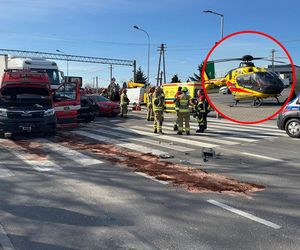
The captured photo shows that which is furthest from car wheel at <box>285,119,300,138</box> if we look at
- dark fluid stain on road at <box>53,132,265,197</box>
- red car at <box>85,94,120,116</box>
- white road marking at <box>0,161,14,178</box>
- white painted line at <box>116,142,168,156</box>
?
red car at <box>85,94,120,116</box>

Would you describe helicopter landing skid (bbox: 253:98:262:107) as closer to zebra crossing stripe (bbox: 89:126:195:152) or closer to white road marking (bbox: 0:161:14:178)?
white road marking (bbox: 0:161:14:178)

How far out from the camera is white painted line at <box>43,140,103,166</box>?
30.7ft

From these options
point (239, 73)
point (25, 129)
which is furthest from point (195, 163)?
point (25, 129)

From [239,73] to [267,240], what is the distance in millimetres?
2138

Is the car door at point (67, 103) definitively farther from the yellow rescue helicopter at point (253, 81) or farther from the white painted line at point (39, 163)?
the yellow rescue helicopter at point (253, 81)

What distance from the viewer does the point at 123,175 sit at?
7961 millimetres

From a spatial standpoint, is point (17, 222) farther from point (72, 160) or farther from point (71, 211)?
point (72, 160)

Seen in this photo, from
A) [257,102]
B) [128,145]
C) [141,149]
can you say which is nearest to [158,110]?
[128,145]

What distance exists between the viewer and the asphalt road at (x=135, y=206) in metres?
4.50

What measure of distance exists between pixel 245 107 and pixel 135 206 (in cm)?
289

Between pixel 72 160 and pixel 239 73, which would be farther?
pixel 72 160

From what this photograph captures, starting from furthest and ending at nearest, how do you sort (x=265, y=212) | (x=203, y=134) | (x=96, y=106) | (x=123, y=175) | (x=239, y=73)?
(x=96, y=106) → (x=203, y=134) → (x=123, y=175) → (x=265, y=212) → (x=239, y=73)

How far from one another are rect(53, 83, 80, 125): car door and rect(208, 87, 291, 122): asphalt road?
13019mm

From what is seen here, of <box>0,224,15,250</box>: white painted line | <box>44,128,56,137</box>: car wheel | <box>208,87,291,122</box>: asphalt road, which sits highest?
<box>208,87,291,122</box>: asphalt road
